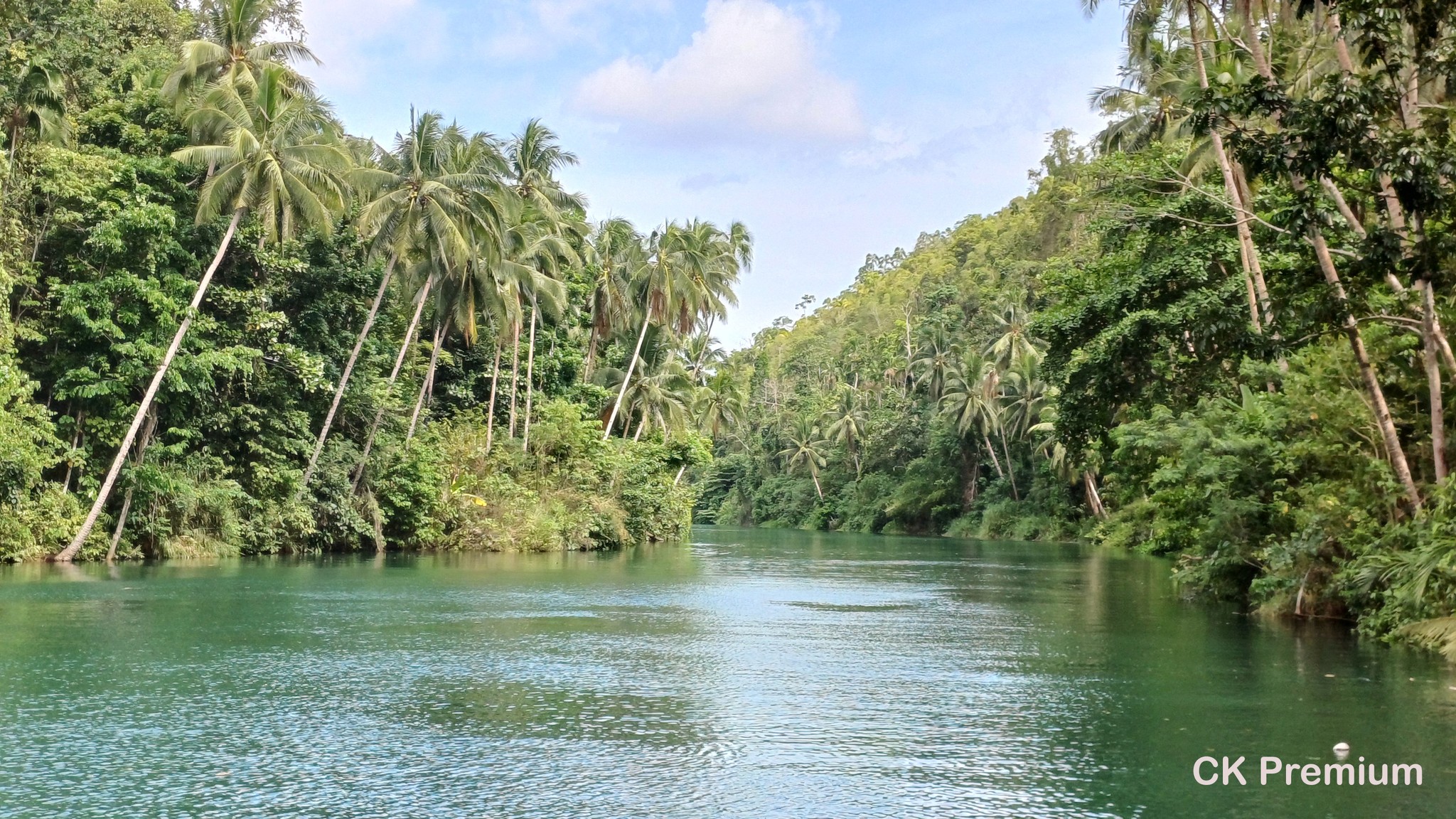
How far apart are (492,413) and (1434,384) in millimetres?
32156

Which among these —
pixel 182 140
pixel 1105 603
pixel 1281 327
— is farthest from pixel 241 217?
pixel 1281 327

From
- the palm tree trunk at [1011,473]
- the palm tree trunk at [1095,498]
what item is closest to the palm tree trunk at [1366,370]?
the palm tree trunk at [1095,498]

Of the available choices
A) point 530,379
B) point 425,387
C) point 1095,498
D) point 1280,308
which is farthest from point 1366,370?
point 1095,498

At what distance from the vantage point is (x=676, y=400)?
172 ft

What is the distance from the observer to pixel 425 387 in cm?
3881

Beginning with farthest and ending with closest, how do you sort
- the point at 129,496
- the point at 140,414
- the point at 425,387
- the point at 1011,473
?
the point at 1011,473
the point at 425,387
the point at 129,496
the point at 140,414

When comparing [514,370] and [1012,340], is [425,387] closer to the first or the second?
[514,370]

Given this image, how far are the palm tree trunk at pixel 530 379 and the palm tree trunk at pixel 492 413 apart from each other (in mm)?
1061

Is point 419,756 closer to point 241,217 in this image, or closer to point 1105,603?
point 1105,603

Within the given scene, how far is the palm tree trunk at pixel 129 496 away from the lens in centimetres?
2817

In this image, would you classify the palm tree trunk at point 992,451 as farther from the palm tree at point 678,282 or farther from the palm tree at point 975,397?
the palm tree at point 678,282

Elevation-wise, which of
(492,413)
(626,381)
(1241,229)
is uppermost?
(626,381)

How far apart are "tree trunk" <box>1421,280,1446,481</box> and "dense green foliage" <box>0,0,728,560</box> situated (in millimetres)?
23493

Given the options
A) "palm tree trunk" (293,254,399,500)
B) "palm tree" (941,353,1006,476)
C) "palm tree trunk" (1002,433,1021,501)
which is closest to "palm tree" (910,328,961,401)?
"palm tree" (941,353,1006,476)
